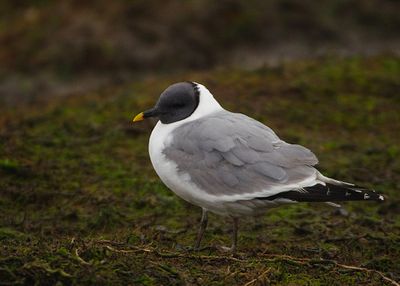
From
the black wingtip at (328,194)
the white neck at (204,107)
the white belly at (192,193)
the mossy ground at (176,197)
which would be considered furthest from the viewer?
the white neck at (204,107)

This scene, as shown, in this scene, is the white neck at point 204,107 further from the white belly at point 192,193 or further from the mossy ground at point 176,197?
the mossy ground at point 176,197

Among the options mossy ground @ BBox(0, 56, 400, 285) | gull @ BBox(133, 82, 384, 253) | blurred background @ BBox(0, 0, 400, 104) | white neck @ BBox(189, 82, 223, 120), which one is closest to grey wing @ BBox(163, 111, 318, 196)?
gull @ BBox(133, 82, 384, 253)

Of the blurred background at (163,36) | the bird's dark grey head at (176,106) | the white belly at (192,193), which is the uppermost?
the bird's dark grey head at (176,106)

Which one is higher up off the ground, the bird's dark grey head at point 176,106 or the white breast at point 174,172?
the bird's dark grey head at point 176,106

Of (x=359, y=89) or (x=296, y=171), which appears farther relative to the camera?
(x=359, y=89)

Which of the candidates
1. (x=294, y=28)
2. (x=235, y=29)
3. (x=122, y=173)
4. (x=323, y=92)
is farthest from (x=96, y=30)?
(x=122, y=173)

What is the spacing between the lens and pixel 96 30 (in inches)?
484

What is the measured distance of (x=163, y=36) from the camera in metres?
12.4

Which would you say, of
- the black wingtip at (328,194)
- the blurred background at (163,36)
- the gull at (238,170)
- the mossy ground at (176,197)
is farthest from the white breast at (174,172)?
the blurred background at (163,36)

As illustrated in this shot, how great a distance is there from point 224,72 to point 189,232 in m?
4.56

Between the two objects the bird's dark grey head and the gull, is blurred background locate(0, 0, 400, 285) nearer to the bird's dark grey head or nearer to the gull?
the gull

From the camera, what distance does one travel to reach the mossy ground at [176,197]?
4824 millimetres

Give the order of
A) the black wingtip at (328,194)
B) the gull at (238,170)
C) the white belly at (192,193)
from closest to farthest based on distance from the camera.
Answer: the black wingtip at (328,194) < the gull at (238,170) < the white belly at (192,193)

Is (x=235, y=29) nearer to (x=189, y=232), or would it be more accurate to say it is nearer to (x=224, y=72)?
(x=224, y=72)
